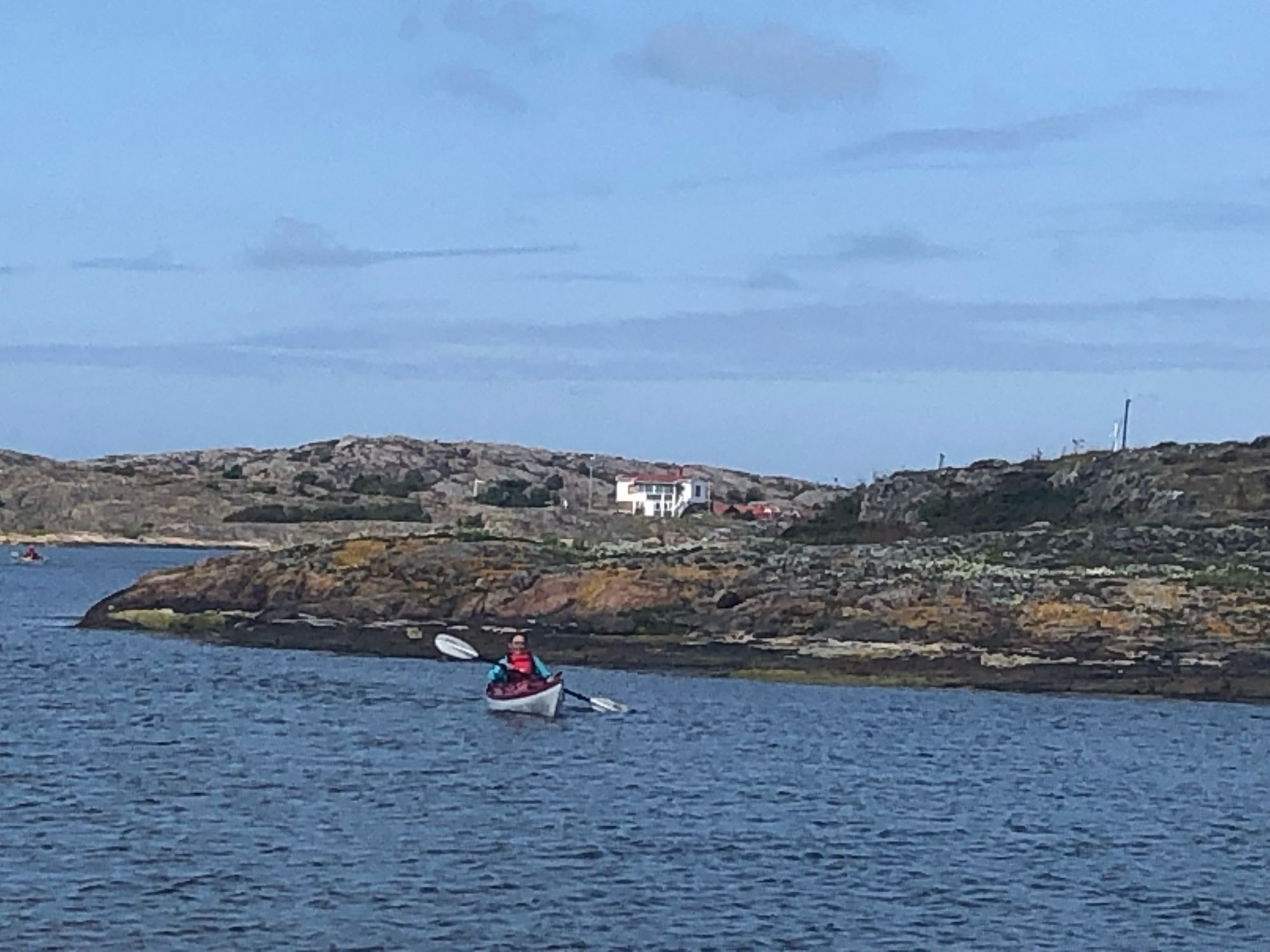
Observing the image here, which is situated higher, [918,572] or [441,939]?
[918,572]

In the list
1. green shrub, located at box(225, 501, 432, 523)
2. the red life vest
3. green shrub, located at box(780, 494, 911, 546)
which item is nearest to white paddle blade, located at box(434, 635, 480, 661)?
the red life vest

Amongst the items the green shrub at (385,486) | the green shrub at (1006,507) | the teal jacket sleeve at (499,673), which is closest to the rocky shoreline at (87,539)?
the green shrub at (385,486)

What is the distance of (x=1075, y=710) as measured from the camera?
4481cm

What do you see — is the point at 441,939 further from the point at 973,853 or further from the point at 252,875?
the point at 973,853

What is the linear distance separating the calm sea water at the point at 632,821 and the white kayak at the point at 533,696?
0.55m

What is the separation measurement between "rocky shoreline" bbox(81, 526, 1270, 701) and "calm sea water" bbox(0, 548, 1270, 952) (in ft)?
10.3

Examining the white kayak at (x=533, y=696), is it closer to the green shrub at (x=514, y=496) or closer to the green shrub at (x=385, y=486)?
the green shrub at (x=514, y=496)

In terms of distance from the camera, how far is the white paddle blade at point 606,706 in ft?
144

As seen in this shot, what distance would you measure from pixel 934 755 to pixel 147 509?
475 ft

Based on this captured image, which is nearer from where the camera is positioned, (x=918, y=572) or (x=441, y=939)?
(x=441, y=939)

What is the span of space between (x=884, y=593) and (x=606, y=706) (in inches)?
562

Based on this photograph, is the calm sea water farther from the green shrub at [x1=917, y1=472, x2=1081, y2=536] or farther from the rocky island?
the green shrub at [x1=917, y1=472, x2=1081, y2=536]

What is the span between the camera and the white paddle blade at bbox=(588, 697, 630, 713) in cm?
4394

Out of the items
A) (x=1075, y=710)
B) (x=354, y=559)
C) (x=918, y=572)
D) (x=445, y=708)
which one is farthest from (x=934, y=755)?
(x=354, y=559)
